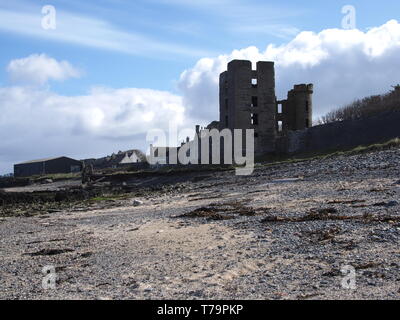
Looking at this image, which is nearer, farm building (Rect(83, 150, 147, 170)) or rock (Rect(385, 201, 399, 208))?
rock (Rect(385, 201, 399, 208))

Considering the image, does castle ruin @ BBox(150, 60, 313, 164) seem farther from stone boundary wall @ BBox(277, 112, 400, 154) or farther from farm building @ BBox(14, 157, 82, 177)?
farm building @ BBox(14, 157, 82, 177)

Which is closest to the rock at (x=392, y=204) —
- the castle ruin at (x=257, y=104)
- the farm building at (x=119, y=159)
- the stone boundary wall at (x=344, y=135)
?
the stone boundary wall at (x=344, y=135)

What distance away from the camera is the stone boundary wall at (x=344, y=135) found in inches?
1634

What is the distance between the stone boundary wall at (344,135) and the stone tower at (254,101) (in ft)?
11.6

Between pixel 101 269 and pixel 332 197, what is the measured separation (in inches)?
388

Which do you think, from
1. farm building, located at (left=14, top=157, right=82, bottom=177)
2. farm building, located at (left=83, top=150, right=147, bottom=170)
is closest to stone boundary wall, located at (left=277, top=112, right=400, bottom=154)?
farm building, located at (left=83, top=150, right=147, bottom=170)

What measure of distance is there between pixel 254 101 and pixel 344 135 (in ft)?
45.6

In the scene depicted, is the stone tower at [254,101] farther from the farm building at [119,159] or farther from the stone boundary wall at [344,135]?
the farm building at [119,159]

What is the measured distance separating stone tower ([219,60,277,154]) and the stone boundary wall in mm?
3523

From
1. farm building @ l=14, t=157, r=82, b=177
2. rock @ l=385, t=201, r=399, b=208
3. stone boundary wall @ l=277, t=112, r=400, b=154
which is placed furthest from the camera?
farm building @ l=14, t=157, r=82, b=177

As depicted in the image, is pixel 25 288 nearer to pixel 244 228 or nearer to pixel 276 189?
pixel 244 228

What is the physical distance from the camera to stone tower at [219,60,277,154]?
183 ft

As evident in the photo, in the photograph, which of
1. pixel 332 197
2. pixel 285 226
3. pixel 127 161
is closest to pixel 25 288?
pixel 285 226

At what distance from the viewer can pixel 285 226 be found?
45.3 ft
